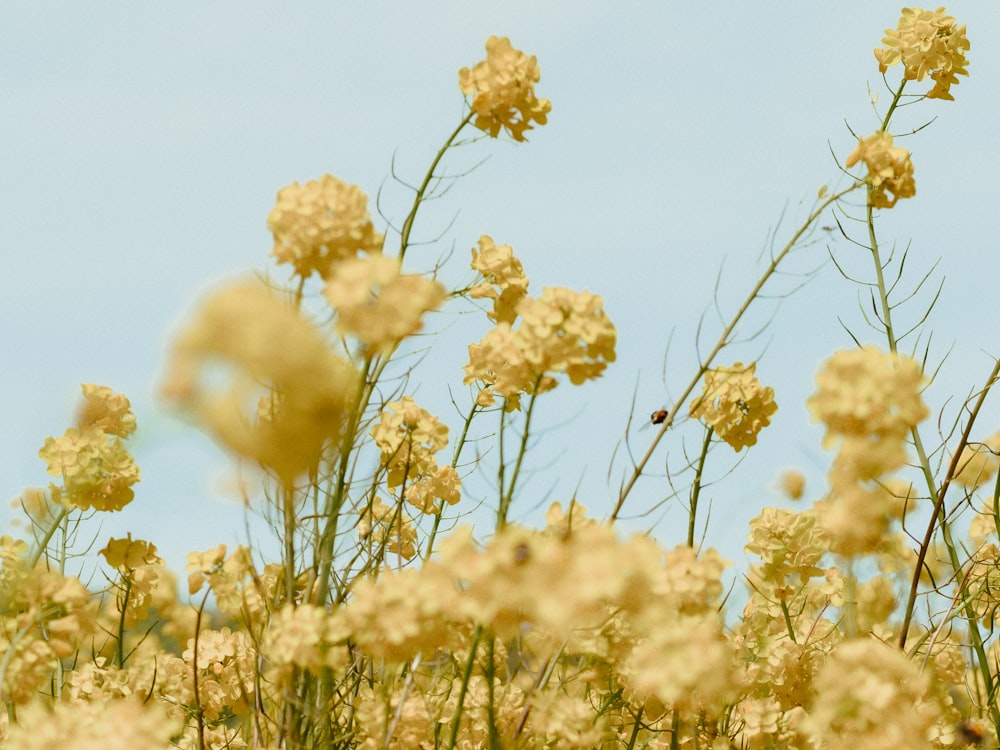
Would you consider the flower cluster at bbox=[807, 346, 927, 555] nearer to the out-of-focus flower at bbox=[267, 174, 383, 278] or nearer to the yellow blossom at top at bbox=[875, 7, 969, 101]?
the out-of-focus flower at bbox=[267, 174, 383, 278]

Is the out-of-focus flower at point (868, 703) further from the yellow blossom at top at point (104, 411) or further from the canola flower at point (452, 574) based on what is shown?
the yellow blossom at top at point (104, 411)

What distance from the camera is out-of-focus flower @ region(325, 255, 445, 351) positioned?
1290 mm

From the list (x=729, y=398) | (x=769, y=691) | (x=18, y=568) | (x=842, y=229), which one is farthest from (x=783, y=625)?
(x=18, y=568)

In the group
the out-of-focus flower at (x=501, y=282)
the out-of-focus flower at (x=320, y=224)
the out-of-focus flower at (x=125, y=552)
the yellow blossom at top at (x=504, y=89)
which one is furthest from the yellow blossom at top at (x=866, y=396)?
the out-of-focus flower at (x=125, y=552)

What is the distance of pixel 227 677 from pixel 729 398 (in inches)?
55.9

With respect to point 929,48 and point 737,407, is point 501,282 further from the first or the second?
point 929,48

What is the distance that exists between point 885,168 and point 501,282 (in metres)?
0.81

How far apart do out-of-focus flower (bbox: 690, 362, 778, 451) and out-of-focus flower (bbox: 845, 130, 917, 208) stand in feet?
1.41

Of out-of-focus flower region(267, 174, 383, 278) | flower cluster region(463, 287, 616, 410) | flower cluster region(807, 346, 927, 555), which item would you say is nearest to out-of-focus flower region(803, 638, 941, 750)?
→ flower cluster region(807, 346, 927, 555)

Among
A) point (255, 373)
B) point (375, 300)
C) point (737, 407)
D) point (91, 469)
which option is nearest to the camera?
point (255, 373)

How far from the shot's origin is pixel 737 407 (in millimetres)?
2182

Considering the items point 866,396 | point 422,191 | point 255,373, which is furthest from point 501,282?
point 255,373

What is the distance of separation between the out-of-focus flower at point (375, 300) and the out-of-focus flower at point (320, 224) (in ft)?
0.24

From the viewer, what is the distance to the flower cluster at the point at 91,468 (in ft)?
A: 7.61
